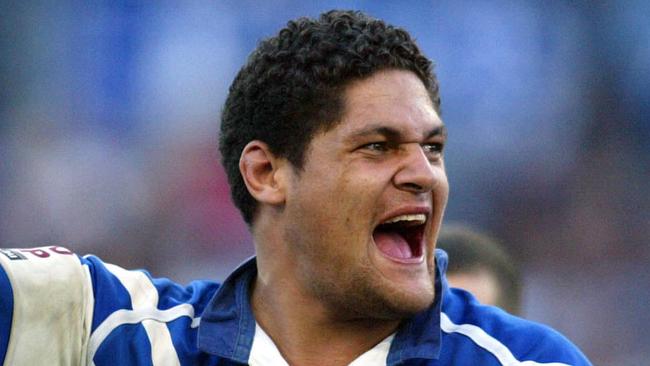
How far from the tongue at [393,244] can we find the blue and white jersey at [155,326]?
82 millimetres

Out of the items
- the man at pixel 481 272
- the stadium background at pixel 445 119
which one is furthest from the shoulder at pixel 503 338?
the stadium background at pixel 445 119

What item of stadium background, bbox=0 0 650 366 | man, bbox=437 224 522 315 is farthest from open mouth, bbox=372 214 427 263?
stadium background, bbox=0 0 650 366

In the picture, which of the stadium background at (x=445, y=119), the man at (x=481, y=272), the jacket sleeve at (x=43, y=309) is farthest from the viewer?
the stadium background at (x=445, y=119)

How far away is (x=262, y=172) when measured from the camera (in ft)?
8.10

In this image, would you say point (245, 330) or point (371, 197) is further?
point (245, 330)

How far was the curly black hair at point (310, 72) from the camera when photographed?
7.71ft

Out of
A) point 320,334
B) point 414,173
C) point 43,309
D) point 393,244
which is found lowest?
point 43,309

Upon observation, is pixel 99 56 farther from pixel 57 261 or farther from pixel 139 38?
pixel 57 261

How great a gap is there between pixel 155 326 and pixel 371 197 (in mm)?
543

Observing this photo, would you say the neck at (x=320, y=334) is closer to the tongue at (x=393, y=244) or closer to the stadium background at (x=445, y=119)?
the tongue at (x=393, y=244)

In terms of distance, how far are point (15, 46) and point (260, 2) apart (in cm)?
117

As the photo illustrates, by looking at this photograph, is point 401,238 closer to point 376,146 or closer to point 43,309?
point 376,146

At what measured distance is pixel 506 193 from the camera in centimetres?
506

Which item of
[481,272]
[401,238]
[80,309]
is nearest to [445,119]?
[481,272]
